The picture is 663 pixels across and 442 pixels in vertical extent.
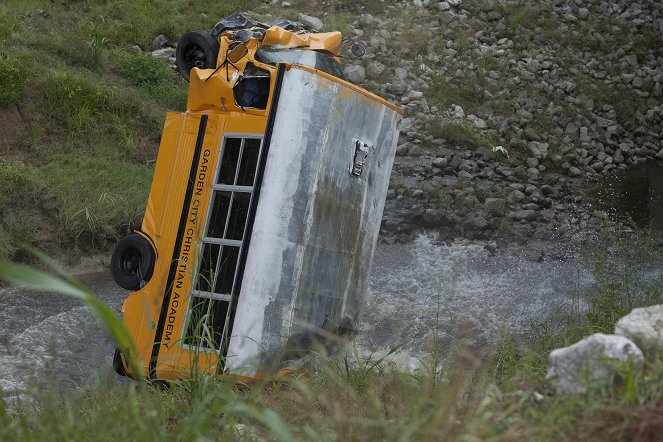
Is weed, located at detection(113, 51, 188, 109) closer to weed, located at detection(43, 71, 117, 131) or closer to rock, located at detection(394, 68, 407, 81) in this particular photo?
weed, located at detection(43, 71, 117, 131)

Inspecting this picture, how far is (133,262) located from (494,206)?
4791mm

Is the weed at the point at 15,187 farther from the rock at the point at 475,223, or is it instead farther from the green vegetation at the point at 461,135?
the green vegetation at the point at 461,135

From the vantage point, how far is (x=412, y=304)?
25.0ft

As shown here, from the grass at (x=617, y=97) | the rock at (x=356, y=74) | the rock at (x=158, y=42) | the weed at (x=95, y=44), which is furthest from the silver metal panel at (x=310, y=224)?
the grass at (x=617, y=97)

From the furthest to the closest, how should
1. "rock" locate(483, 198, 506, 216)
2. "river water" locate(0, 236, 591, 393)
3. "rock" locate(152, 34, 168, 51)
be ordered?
"rock" locate(152, 34, 168, 51), "rock" locate(483, 198, 506, 216), "river water" locate(0, 236, 591, 393)

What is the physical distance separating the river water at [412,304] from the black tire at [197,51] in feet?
7.13

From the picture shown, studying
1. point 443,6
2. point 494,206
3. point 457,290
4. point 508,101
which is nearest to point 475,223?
point 494,206

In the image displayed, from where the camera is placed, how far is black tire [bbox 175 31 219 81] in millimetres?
6367

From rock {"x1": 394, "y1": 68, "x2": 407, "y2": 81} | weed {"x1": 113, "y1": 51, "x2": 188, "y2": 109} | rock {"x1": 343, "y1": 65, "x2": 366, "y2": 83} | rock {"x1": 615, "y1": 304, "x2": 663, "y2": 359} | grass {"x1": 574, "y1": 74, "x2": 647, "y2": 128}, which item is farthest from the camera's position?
grass {"x1": 574, "y1": 74, "x2": 647, "y2": 128}

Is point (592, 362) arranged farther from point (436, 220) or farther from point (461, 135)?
point (461, 135)

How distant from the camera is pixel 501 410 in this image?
2.58 meters

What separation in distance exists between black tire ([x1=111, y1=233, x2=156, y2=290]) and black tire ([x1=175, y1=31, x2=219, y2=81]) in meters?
1.46

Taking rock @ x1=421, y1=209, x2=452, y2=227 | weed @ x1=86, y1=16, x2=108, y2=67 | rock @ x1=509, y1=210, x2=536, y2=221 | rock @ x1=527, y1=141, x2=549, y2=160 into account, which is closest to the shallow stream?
rock @ x1=527, y1=141, x2=549, y2=160

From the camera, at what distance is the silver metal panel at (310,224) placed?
499 centimetres
